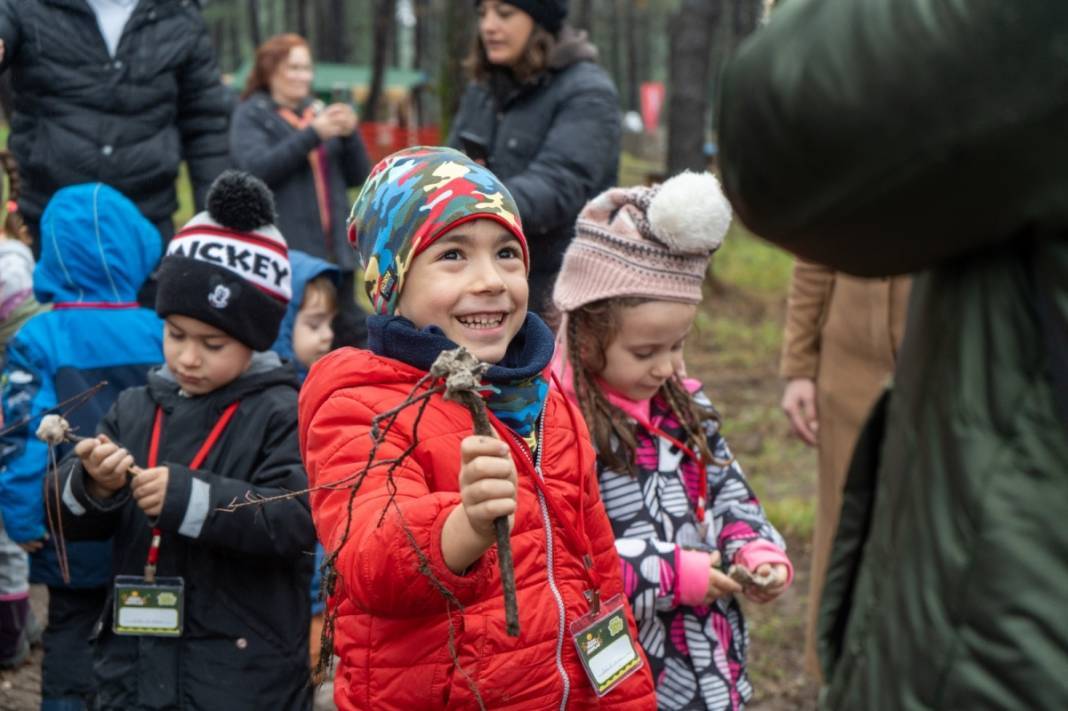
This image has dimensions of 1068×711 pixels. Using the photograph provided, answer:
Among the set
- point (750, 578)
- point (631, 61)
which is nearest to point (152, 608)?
point (750, 578)

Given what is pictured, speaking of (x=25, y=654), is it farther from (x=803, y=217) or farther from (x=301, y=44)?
(x=803, y=217)

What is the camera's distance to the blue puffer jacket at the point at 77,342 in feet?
11.9

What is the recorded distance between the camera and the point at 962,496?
3.84ft

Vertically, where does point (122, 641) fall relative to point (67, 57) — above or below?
below

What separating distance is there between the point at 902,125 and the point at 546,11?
12.1ft

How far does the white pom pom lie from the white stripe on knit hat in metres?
1.06

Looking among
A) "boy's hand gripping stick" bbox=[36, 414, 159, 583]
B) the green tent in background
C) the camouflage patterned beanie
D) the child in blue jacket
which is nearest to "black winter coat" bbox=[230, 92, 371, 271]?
the child in blue jacket

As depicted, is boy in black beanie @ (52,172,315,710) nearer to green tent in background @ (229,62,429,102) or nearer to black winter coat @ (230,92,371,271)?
black winter coat @ (230,92,371,271)

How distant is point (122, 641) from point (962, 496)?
8.10ft

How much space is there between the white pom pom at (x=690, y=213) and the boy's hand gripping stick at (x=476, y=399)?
1.31 m

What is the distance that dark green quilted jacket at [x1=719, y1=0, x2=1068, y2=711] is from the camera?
108 cm

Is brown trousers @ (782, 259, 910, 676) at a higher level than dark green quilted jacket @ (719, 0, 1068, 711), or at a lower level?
lower

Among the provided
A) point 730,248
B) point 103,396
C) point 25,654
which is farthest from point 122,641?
point 730,248

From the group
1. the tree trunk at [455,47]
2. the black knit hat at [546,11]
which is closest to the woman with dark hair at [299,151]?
the black knit hat at [546,11]
